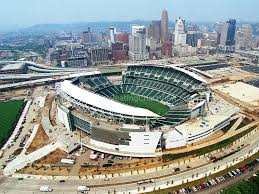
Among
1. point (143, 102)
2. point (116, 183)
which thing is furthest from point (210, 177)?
point (143, 102)

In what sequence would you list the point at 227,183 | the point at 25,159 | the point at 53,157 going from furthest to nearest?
the point at 53,157
the point at 25,159
the point at 227,183

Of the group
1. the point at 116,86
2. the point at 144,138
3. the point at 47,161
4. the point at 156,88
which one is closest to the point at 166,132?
the point at 144,138

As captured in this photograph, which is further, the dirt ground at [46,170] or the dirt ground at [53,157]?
the dirt ground at [53,157]

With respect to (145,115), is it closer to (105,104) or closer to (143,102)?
(105,104)

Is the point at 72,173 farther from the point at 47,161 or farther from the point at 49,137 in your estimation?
the point at 49,137

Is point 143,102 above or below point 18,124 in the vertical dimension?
above

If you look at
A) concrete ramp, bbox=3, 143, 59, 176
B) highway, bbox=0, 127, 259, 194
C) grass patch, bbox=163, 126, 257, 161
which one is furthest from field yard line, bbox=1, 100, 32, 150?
grass patch, bbox=163, 126, 257, 161

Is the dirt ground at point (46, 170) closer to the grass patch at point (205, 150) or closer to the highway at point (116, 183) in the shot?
the highway at point (116, 183)

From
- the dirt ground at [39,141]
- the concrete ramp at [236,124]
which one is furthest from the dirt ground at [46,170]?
the concrete ramp at [236,124]
